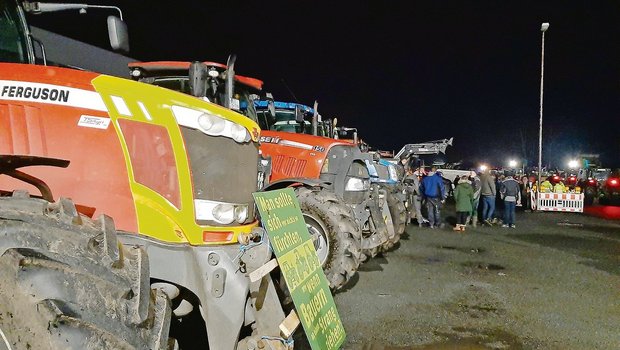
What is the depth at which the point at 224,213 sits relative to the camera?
3.22 meters

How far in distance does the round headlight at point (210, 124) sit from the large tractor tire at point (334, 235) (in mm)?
3876

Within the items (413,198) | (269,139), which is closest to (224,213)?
(269,139)

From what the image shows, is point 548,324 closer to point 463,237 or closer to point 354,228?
point 354,228

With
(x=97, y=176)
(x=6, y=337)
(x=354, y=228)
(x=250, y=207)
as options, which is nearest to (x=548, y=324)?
(x=354, y=228)

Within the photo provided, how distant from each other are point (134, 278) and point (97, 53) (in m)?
19.1

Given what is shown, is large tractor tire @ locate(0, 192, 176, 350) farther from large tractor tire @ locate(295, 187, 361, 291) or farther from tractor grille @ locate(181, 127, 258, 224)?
large tractor tire @ locate(295, 187, 361, 291)

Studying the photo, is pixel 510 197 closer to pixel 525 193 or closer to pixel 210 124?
pixel 525 193

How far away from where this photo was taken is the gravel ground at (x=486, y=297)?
555 centimetres

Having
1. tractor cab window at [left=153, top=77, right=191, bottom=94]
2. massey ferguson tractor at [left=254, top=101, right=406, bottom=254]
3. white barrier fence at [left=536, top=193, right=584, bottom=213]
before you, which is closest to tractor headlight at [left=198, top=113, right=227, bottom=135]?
tractor cab window at [left=153, top=77, right=191, bottom=94]

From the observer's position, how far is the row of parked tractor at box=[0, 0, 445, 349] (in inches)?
74.9

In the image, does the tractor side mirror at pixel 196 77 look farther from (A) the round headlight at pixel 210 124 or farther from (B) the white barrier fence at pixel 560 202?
(B) the white barrier fence at pixel 560 202

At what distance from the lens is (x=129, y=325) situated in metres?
2.01

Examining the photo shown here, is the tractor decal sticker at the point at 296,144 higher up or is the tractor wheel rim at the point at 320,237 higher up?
the tractor decal sticker at the point at 296,144

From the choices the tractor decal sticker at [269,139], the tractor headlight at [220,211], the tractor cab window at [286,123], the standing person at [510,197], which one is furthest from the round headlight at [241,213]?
the standing person at [510,197]
